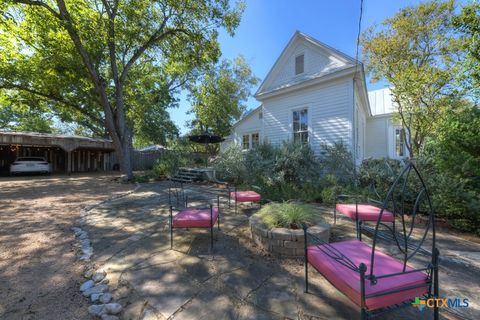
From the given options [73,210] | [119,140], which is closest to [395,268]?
[73,210]

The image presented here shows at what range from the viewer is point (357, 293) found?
1.54 metres

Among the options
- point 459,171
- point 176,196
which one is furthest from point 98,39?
point 459,171

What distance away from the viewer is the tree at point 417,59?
30.0 feet

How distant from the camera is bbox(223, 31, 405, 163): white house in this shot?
8.00 m

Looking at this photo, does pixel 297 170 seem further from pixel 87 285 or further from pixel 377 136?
pixel 377 136

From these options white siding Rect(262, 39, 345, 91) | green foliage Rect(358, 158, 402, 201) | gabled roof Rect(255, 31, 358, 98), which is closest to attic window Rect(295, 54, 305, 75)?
white siding Rect(262, 39, 345, 91)

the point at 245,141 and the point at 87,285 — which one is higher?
the point at 245,141

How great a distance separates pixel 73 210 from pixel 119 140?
630 centimetres

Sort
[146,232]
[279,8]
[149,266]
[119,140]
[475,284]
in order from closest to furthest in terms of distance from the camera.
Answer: [475,284], [149,266], [146,232], [279,8], [119,140]

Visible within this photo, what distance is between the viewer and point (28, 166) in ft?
42.7

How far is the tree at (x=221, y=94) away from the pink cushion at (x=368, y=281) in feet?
59.8

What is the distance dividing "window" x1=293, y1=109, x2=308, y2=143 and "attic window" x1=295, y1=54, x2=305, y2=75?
72.6 inches

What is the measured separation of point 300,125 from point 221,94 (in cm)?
1226

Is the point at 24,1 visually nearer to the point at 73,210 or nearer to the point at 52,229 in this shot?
the point at 73,210
